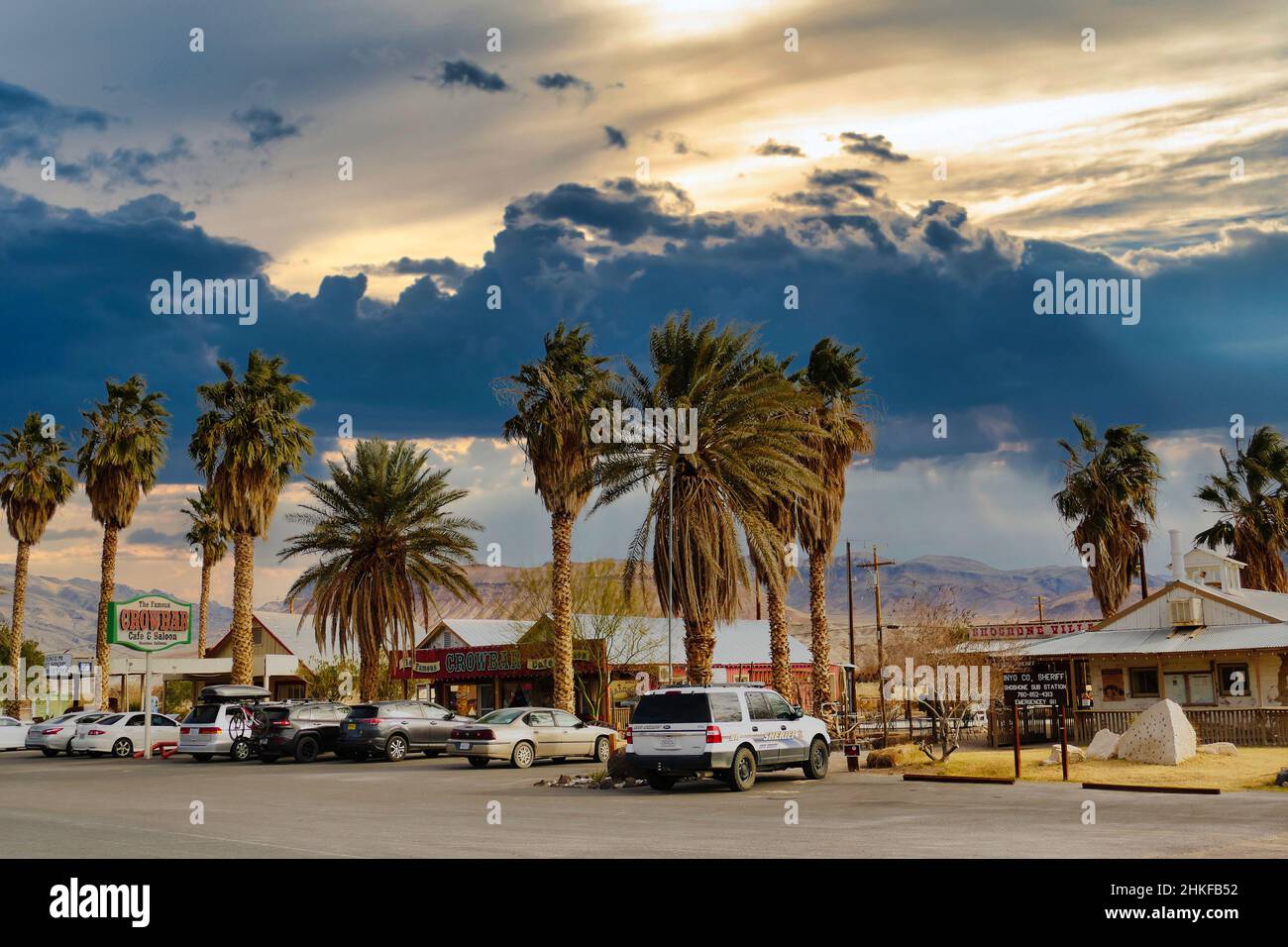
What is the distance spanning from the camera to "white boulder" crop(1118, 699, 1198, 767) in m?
25.8

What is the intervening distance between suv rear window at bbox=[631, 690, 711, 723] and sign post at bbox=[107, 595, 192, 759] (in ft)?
91.8

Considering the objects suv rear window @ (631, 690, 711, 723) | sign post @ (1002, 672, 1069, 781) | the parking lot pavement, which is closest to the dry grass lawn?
sign post @ (1002, 672, 1069, 781)

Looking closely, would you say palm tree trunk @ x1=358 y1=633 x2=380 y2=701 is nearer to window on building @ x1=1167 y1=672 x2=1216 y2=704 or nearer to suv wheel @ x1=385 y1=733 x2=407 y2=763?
suv wheel @ x1=385 y1=733 x2=407 y2=763

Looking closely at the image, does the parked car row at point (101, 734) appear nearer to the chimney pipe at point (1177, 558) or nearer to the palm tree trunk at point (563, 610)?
the palm tree trunk at point (563, 610)

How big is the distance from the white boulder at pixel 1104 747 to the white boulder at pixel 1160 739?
437 mm

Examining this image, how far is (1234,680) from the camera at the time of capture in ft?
123

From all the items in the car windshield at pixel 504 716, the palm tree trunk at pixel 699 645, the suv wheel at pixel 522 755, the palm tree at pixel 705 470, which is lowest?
the suv wheel at pixel 522 755

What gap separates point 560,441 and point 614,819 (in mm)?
23538

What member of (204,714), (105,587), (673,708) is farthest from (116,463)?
(673,708)

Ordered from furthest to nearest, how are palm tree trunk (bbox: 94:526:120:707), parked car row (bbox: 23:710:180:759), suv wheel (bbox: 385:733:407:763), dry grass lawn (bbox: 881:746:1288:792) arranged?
palm tree trunk (bbox: 94:526:120:707) → parked car row (bbox: 23:710:180:759) → suv wheel (bbox: 385:733:407:763) → dry grass lawn (bbox: 881:746:1288:792)

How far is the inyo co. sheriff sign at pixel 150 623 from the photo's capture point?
45.3m

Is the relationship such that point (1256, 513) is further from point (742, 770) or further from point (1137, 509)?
point (742, 770)

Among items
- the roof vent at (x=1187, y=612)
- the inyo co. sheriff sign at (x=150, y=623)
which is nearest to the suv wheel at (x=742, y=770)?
the roof vent at (x=1187, y=612)
